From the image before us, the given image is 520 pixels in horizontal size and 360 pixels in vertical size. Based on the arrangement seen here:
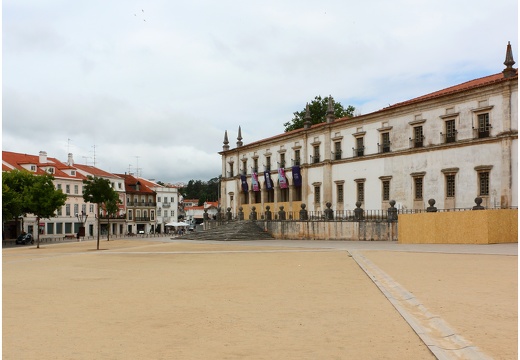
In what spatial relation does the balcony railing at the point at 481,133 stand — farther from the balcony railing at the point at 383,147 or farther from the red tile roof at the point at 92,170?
the red tile roof at the point at 92,170

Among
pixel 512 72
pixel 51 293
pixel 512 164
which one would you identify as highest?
pixel 512 72

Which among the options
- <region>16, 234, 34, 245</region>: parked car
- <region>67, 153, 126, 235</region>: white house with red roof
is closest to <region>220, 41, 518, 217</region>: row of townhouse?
<region>16, 234, 34, 245</region>: parked car

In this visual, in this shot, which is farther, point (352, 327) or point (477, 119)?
point (477, 119)

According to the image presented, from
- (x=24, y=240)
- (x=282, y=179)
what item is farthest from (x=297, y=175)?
(x=24, y=240)

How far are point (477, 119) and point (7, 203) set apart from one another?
35068 mm

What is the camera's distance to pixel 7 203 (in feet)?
131

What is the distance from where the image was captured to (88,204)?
7069 centimetres

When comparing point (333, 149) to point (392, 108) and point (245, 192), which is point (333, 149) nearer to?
point (392, 108)

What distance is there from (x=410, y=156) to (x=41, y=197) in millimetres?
27064

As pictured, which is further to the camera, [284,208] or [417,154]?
[284,208]

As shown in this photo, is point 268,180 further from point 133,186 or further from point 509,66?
point 133,186

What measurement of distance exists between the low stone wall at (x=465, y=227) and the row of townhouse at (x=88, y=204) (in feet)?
121

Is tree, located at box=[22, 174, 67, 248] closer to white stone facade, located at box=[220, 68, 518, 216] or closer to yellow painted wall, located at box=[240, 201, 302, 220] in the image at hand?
yellow painted wall, located at box=[240, 201, 302, 220]

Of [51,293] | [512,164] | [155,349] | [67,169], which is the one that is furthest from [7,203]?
[155,349]
